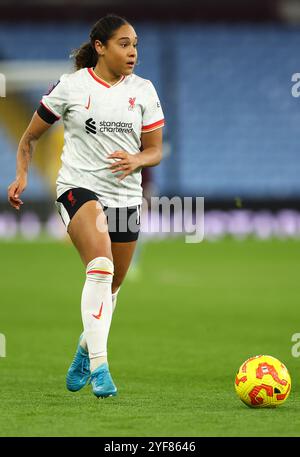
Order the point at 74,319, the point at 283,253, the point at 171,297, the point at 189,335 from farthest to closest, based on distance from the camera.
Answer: the point at 283,253, the point at 171,297, the point at 74,319, the point at 189,335

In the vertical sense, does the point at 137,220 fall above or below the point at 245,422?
above

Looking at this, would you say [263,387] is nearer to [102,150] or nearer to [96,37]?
[102,150]

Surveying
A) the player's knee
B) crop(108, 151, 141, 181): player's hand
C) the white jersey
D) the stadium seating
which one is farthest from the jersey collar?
the stadium seating

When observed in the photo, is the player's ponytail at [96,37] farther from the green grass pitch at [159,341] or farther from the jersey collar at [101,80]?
the green grass pitch at [159,341]

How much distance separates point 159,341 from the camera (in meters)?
9.31

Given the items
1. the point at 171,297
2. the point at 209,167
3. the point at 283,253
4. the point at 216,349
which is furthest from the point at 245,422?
the point at 209,167

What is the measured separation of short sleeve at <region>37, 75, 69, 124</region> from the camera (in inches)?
239

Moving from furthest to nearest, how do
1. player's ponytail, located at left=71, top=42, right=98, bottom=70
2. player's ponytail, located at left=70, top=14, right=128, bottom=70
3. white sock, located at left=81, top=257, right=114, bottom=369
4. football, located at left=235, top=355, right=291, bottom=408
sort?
player's ponytail, located at left=71, top=42, right=98, bottom=70, player's ponytail, located at left=70, top=14, right=128, bottom=70, white sock, located at left=81, top=257, right=114, bottom=369, football, located at left=235, top=355, right=291, bottom=408

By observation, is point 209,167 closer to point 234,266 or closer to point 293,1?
point 293,1

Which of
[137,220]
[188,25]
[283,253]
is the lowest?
[283,253]

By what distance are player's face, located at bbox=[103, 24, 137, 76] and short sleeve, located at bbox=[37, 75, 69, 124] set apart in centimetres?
29

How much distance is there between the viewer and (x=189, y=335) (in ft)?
31.8

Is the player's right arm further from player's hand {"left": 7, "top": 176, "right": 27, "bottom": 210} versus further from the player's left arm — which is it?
the player's left arm

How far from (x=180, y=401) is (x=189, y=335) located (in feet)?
12.5
